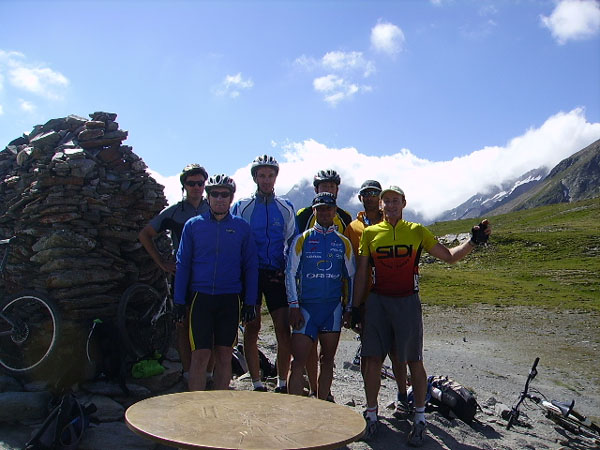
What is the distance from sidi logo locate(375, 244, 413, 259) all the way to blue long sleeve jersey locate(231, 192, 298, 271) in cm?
141

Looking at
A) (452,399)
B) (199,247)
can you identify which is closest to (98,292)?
(199,247)

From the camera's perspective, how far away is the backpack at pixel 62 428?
5529 mm

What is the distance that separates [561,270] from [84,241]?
39.7 metres

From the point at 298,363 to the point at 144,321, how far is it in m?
3.33

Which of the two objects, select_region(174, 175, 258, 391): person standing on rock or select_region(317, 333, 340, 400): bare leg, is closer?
select_region(174, 175, 258, 391): person standing on rock

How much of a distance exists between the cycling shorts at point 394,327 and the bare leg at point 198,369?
215cm

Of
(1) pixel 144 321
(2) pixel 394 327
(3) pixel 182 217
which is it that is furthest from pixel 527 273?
(3) pixel 182 217

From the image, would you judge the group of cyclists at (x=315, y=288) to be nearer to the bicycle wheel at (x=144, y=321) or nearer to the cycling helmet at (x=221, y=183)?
the cycling helmet at (x=221, y=183)

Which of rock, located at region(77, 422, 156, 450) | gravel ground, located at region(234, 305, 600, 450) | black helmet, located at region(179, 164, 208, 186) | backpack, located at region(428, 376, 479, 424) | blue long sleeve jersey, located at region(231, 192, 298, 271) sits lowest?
gravel ground, located at region(234, 305, 600, 450)

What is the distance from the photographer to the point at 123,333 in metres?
7.68

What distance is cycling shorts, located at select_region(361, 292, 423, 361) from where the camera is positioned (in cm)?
637

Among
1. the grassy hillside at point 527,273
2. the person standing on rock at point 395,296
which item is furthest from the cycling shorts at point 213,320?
the grassy hillside at point 527,273

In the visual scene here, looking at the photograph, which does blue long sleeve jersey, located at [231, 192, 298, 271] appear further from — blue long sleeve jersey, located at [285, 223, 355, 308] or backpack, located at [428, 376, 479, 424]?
backpack, located at [428, 376, 479, 424]

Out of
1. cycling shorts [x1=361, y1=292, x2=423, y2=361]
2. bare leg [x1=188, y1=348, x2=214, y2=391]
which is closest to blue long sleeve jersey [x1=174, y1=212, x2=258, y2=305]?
bare leg [x1=188, y1=348, x2=214, y2=391]
